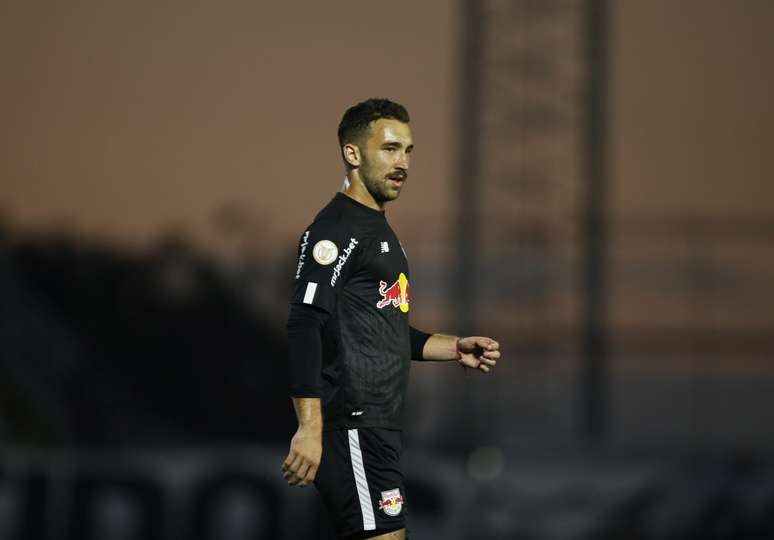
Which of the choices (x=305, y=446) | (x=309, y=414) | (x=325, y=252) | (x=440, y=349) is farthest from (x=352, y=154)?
(x=305, y=446)

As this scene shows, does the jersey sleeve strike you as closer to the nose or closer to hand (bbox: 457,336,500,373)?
the nose

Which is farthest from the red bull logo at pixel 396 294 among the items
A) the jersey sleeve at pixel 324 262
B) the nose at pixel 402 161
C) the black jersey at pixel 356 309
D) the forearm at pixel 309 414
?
the forearm at pixel 309 414

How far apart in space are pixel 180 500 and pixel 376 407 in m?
10.3

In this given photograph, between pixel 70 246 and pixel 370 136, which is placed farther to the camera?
pixel 70 246

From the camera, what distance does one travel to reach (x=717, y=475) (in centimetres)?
1636

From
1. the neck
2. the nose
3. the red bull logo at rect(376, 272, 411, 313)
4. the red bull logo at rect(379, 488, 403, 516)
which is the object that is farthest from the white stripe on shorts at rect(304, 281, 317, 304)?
the red bull logo at rect(379, 488, 403, 516)

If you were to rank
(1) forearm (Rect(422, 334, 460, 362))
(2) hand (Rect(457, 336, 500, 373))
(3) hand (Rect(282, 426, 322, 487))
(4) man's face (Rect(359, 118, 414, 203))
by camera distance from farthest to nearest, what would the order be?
(1) forearm (Rect(422, 334, 460, 362))
(2) hand (Rect(457, 336, 500, 373))
(4) man's face (Rect(359, 118, 414, 203))
(3) hand (Rect(282, 426, 322, 487))

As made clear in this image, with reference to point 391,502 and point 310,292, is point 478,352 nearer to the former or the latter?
point 391,502

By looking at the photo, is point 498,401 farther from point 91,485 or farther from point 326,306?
point 326,306

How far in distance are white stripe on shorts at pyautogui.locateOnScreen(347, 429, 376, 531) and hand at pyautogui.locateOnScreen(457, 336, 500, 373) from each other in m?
0.70

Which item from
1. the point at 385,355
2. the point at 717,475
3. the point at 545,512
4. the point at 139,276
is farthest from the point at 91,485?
the point at 385,355

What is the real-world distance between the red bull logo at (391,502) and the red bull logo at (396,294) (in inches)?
28.9

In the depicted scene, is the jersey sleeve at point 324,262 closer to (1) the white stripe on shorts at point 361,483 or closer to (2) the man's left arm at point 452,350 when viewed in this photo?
(1) the white stripe on shorts at point 361,483

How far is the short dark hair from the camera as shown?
5.98 metres
